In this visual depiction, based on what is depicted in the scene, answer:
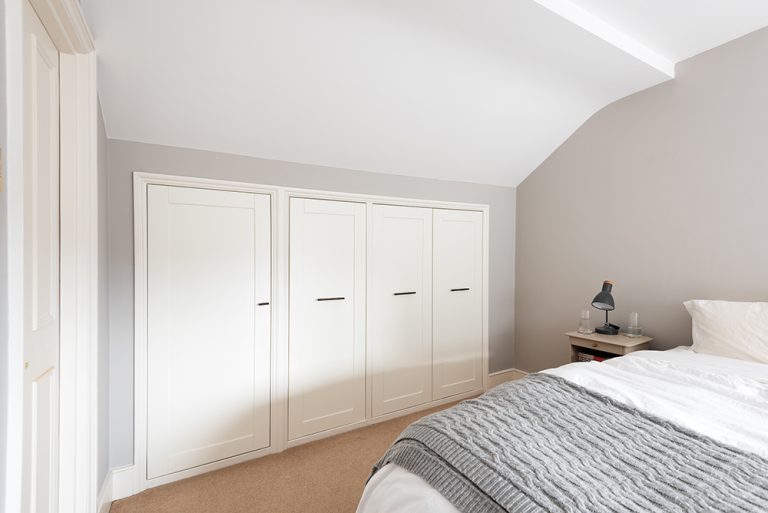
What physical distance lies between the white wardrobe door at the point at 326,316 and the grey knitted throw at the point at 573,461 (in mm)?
1402

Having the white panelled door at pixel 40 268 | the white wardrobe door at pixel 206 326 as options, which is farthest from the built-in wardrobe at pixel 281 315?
the white panelled door at pixel 40 268

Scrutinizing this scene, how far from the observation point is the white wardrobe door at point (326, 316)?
2.56 m

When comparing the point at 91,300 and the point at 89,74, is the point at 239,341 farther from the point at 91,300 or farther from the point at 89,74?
the point at 89,74

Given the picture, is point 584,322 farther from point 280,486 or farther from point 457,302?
point 280,486

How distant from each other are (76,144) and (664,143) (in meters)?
3.40

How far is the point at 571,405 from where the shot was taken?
55.2 inches

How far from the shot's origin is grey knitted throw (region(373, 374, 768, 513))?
2.94 feet

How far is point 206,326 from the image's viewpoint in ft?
7.47

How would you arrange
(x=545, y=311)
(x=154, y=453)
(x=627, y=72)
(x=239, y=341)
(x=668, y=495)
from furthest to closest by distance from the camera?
(x=545, y=311) < (x=627, y=72) < (x=239, y=341) < (x=154, y=453) < (x=668, y=495)

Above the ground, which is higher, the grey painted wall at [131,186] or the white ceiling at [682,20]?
the white ceiling at [682,20]

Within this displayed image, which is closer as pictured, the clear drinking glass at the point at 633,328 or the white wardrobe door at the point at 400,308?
the clear drinking glass at the point at 633,328

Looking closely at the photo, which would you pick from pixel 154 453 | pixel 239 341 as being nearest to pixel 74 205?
pixel 239 341

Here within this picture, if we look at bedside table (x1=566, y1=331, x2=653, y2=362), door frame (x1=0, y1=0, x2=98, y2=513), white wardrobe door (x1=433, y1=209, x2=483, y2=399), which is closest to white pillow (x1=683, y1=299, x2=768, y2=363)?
bedside table (x1=566, y1=331, x2=653, y2=362)

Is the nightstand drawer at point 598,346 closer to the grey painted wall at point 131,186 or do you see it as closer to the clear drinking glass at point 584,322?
the clear drinking glass at point 584,322
